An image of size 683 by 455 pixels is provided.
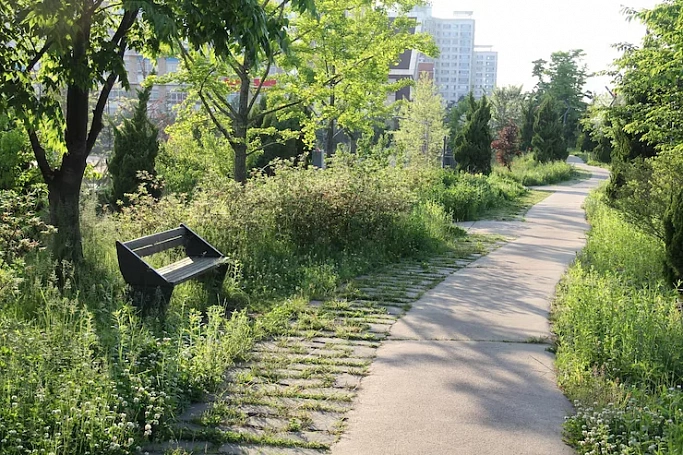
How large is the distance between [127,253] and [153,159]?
40.6 feet

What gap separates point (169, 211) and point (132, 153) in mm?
9215

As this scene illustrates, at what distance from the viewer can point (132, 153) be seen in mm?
17922

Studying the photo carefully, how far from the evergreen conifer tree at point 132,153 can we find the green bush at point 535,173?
16.9 m

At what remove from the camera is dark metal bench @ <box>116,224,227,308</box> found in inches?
252

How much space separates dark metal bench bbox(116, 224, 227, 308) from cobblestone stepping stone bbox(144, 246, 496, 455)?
1.15 m

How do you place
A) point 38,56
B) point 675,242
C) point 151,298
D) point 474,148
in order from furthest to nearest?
point 474,148 → point 675,242 → point 151,298 → point 38,56

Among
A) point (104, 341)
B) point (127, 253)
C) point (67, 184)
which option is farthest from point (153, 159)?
point (104, 341)

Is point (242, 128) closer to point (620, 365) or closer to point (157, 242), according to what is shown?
point (157, 242)

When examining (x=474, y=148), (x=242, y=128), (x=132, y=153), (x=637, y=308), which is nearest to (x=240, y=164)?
(x=242, y=128)

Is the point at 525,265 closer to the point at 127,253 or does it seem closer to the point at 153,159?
the point at 127,253

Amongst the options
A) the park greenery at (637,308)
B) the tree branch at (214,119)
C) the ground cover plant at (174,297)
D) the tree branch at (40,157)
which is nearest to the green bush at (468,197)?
the ground cover plant at (174,297)

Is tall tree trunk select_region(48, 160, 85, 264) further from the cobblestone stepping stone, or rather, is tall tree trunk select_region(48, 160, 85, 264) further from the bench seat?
the cobblestone stepping stone

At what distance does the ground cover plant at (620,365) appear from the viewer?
12.7 ft

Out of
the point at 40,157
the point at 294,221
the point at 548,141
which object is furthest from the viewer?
the point at 548,141
